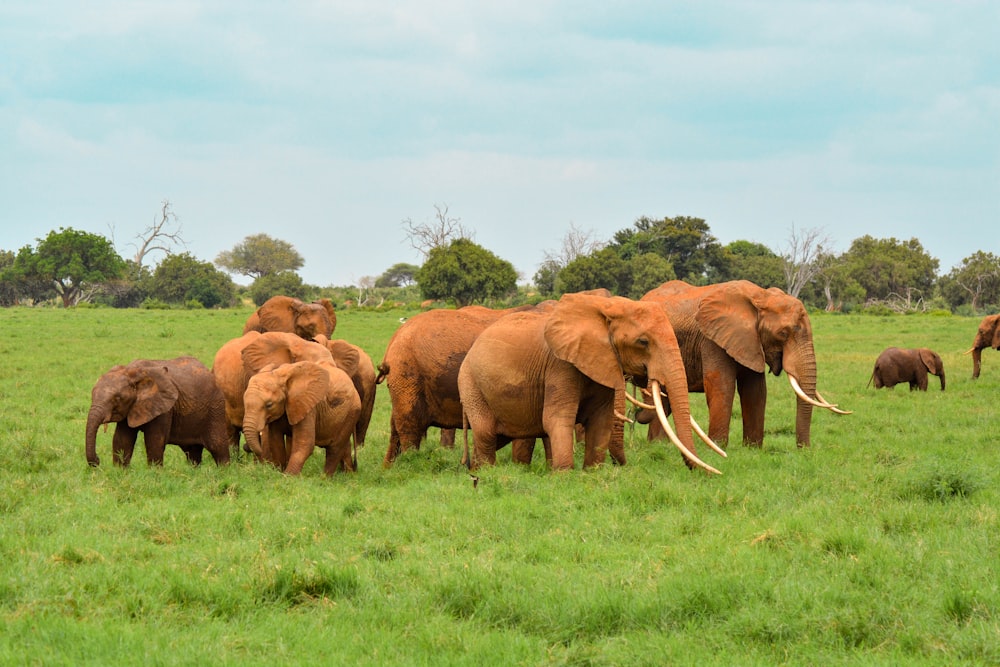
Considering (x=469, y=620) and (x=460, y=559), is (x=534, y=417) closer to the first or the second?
(x=460, y=559)

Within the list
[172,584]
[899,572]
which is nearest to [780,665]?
[899,572]

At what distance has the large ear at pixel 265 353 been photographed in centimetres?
1298

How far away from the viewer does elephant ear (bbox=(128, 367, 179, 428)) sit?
11.0 m

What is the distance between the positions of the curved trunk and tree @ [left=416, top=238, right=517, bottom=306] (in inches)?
2235

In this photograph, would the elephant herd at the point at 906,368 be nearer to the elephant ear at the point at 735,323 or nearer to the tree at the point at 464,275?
the elephant ear at the point at 735,323

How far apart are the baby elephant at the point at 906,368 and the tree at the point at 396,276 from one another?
115 m

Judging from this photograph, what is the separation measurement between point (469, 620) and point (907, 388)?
18.7m

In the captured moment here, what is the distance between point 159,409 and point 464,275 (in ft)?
185

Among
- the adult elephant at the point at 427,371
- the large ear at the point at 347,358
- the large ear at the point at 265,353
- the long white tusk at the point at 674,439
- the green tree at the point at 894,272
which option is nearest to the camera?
the long white tusk at the point at 674,439

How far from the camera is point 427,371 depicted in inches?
527

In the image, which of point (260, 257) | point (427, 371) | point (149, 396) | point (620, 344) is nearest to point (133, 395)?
point (149, 396)

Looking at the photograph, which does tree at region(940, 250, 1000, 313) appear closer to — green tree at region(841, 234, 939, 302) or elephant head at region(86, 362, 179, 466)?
green tree at region(841, 234, 939, 302)

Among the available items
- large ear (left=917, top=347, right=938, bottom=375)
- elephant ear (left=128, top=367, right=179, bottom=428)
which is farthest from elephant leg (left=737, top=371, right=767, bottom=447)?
large ear (left=917, top=347, right=938, bottom=375)

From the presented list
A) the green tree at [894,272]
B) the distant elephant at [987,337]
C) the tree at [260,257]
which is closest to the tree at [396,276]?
the tree at [260,257]
